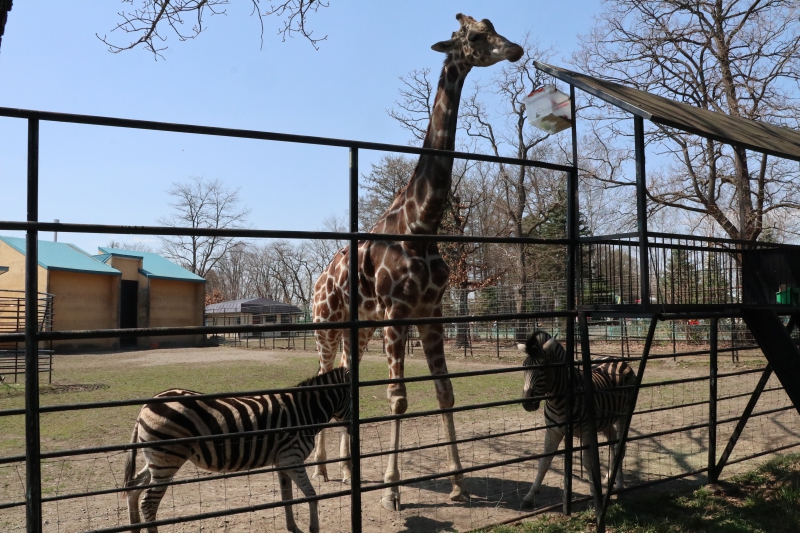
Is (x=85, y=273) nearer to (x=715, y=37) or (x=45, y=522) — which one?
(x=45, y=522)

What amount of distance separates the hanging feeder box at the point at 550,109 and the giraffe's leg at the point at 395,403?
80.1 inches

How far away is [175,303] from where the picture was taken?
22.9 meters

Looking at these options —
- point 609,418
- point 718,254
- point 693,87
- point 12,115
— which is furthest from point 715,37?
point 12,115

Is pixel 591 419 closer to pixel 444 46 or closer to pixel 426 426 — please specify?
pixel 444 46

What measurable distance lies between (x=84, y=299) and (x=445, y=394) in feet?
60.0

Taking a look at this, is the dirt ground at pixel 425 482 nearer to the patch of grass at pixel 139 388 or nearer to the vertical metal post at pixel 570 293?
the vertical metal post at pixel 570 293

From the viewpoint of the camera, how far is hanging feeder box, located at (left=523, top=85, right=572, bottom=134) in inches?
182

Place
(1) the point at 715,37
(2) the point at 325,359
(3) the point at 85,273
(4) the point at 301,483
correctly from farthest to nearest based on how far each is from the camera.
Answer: (1) the point at 715,37
(3) the point at 85,273
(2) the point at 325,359
(4) the point at 301,483

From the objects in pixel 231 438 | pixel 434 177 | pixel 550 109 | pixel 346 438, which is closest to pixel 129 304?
pixel 346 438

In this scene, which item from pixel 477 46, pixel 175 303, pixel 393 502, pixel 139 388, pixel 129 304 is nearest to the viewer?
pixel 393 502

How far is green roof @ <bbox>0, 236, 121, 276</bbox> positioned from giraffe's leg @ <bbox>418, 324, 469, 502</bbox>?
51.6 feet

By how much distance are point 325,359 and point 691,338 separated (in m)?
14.4

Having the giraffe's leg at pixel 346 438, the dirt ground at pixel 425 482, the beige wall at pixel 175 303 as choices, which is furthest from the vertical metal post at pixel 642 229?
the beige wall at pixel 175 303

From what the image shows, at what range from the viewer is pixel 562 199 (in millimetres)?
23344
